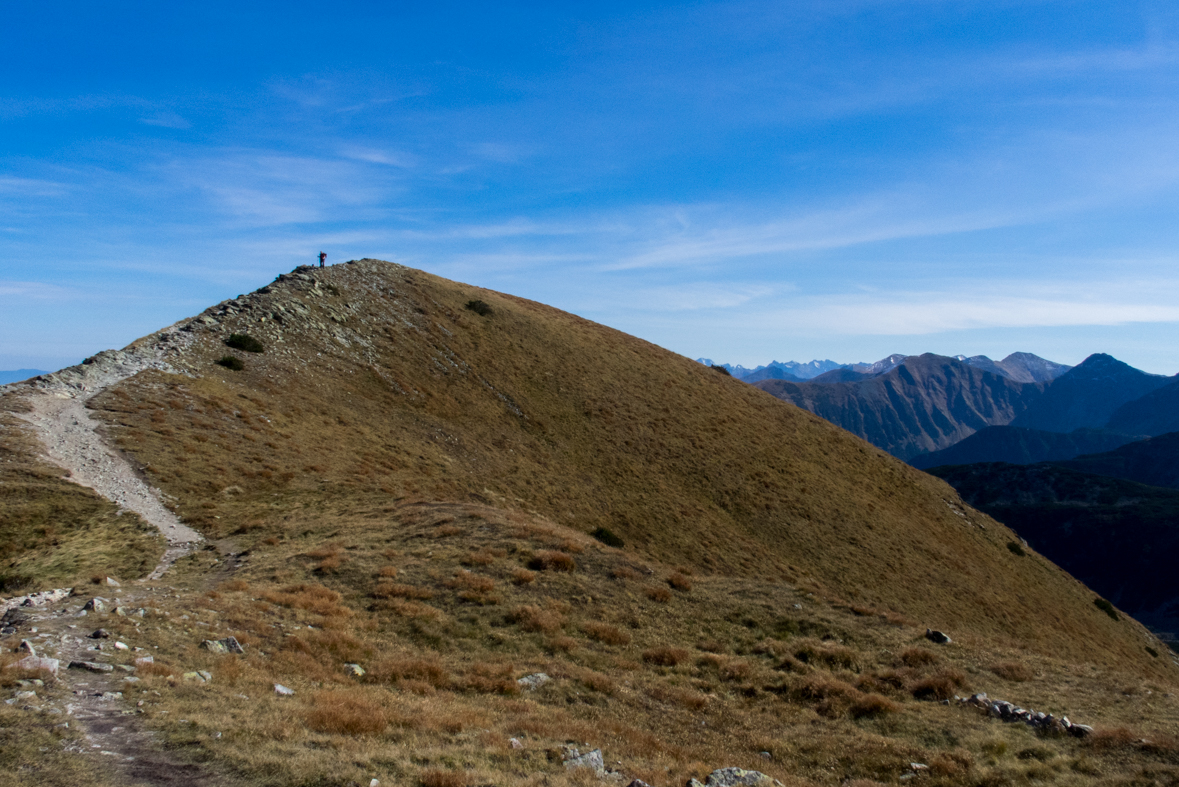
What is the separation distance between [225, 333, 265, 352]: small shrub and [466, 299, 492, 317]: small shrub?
87.7ft

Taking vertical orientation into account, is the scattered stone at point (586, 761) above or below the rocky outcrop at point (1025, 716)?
above

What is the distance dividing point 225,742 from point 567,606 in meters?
11.3

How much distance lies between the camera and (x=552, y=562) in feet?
69.8

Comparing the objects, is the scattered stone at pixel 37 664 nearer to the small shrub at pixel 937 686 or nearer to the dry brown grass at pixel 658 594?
the dry brown grass at pixel 658 594

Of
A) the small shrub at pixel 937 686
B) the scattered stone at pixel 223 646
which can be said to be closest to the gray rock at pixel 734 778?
the small shrub at pixel 937 686

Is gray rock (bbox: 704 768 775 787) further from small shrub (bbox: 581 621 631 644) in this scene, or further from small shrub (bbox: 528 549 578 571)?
small shrub (bbox: 528 549 578 571)

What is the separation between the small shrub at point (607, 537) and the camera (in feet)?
130

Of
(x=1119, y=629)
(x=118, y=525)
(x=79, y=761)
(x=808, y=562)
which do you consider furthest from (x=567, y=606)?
(x=1119, y=629)

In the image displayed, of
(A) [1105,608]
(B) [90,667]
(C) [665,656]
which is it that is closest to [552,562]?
(C) [665,656]

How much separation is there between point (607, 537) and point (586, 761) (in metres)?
30.6

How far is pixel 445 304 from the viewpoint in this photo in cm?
6969

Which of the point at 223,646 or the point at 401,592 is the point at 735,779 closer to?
the point at 223,646

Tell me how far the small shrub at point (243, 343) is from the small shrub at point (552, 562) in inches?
1450

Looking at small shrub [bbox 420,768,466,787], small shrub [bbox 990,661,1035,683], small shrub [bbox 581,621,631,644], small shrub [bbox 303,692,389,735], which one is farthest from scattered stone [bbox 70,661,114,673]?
small shrub [bbox 990,661,1035,683]
